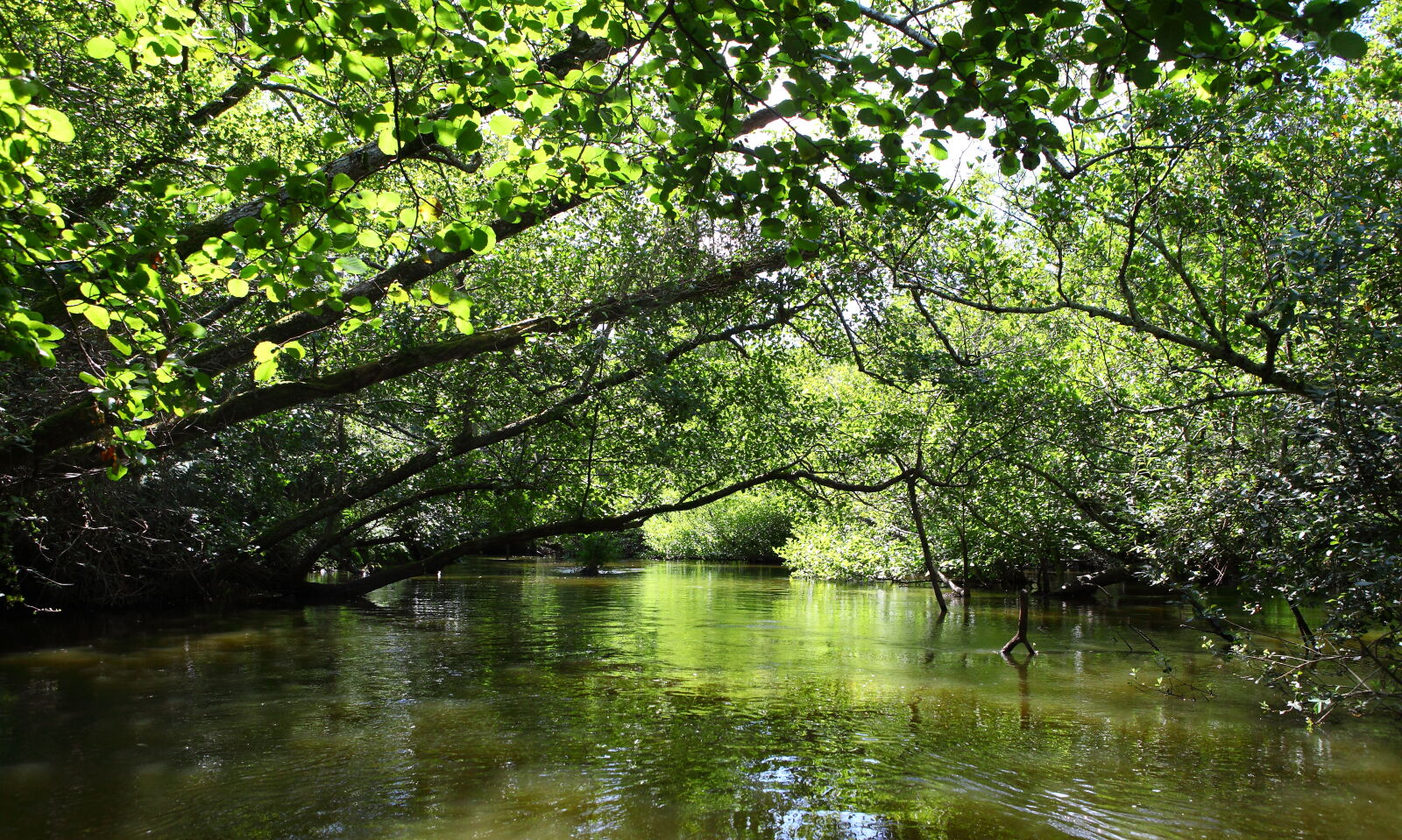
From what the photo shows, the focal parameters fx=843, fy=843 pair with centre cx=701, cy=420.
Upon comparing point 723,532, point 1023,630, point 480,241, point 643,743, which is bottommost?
point 643,743

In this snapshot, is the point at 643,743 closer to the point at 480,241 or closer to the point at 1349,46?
the point at 480,241

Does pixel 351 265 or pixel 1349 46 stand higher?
pixel 1349 46

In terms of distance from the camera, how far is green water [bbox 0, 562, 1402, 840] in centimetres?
632

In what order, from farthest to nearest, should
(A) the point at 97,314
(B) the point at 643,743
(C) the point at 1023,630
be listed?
(C) the point at 1023,630 → (B) the point at 643,743 → (A) the point at 97,314

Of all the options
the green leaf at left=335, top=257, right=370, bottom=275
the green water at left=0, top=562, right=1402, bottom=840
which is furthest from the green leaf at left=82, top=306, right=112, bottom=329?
the green water at left=0, top=562, right=1402, bottom=840

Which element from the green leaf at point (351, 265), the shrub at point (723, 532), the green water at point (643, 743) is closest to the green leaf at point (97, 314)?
the green leaf at point (351, 265)

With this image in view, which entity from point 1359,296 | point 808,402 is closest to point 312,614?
point 808,402

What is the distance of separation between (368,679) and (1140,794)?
29.2 ft

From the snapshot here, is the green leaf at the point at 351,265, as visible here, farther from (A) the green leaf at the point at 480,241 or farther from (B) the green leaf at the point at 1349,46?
(B) the green leaf at the point at 1349,46

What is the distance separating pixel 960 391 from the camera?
13.9m

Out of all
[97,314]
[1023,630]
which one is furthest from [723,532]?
[97,314]

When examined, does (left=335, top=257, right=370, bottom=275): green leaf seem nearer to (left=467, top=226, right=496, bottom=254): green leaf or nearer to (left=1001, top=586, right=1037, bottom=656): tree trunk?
(left=467, top=226, right=496, bottom=254): green leaf

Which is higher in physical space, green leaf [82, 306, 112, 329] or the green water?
green leaf [82, 306, 112, 329]

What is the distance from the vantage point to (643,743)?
824cm
